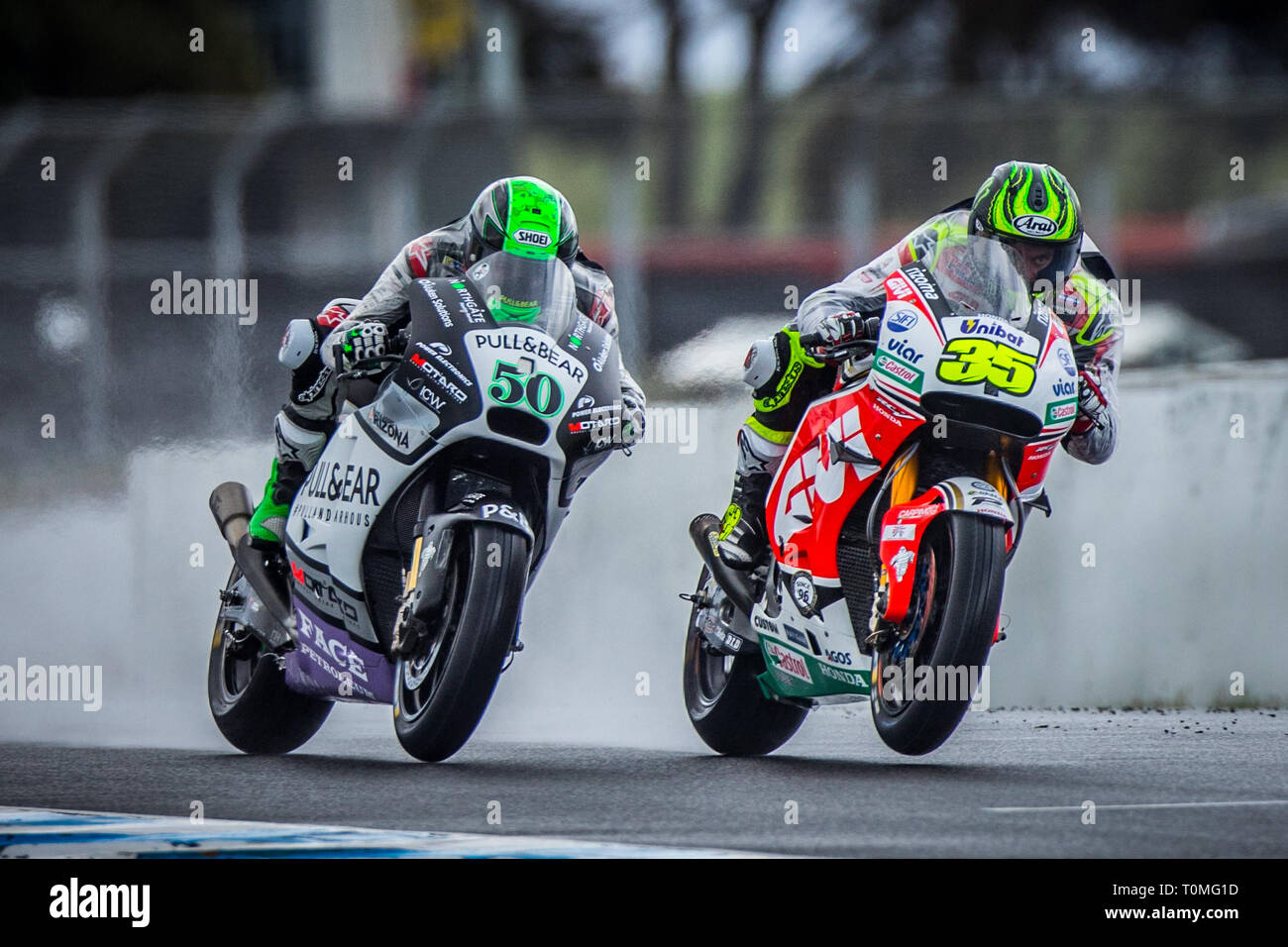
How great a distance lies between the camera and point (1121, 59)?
3416cm

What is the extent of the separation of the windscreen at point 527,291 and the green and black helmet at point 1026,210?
46.1 inches

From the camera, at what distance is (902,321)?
600 cm

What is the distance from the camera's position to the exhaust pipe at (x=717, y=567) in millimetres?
6682

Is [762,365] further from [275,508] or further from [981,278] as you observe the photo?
[275,508]

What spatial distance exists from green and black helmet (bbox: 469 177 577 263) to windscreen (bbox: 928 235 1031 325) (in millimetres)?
1075

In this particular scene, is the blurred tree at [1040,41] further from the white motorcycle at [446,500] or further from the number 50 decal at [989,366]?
the number 50 decal at [989,366]

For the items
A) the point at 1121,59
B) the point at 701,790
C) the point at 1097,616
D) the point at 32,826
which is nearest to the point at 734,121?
the point at 1097,616

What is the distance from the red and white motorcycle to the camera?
18.5 ft

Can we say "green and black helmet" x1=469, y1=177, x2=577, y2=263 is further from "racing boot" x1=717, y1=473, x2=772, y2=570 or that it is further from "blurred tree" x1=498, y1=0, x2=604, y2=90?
"blurred tree" x1=498, y1=0, x2=604, y2=90

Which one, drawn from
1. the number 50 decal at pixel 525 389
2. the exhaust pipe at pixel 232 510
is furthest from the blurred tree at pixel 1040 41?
the number 50 decal at pixel 525 389

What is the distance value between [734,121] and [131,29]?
49.7ft

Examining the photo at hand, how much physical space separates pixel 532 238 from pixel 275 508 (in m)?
1.31

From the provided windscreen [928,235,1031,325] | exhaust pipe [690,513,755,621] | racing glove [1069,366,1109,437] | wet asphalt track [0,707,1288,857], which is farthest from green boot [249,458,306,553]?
racing glove [1069,366,1109,437]
